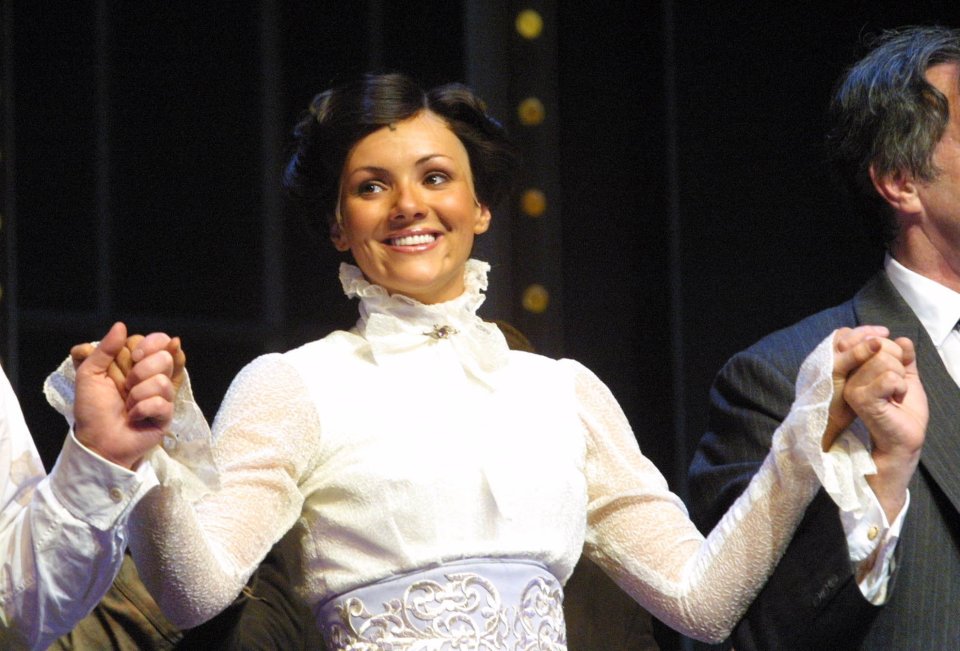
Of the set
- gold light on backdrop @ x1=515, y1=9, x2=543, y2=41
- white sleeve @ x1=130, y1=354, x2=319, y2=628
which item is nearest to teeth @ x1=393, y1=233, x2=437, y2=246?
white sleeve @ x1=130, y1=354, x2=319, y2=628

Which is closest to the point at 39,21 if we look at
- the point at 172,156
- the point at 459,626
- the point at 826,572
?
the point at 172,156

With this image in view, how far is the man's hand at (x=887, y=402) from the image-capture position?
2.23 m

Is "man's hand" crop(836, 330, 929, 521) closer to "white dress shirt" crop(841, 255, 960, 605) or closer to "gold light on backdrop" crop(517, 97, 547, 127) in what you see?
"white dress shirt" crop(841, 255, 960, 605)

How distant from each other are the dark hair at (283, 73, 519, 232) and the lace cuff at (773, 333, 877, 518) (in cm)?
63

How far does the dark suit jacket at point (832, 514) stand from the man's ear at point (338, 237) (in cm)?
60

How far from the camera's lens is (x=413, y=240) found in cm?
253

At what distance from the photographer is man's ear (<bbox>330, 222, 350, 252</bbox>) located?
2.62m

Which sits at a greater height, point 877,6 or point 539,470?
point 877,6

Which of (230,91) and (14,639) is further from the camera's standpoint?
(230,91)

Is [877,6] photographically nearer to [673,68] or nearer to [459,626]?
[673,68]

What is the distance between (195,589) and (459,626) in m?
0.34

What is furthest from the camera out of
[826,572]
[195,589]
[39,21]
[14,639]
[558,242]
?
[558,242]

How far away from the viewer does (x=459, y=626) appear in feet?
7.53

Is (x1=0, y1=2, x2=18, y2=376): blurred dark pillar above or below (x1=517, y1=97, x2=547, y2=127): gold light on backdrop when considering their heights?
below
